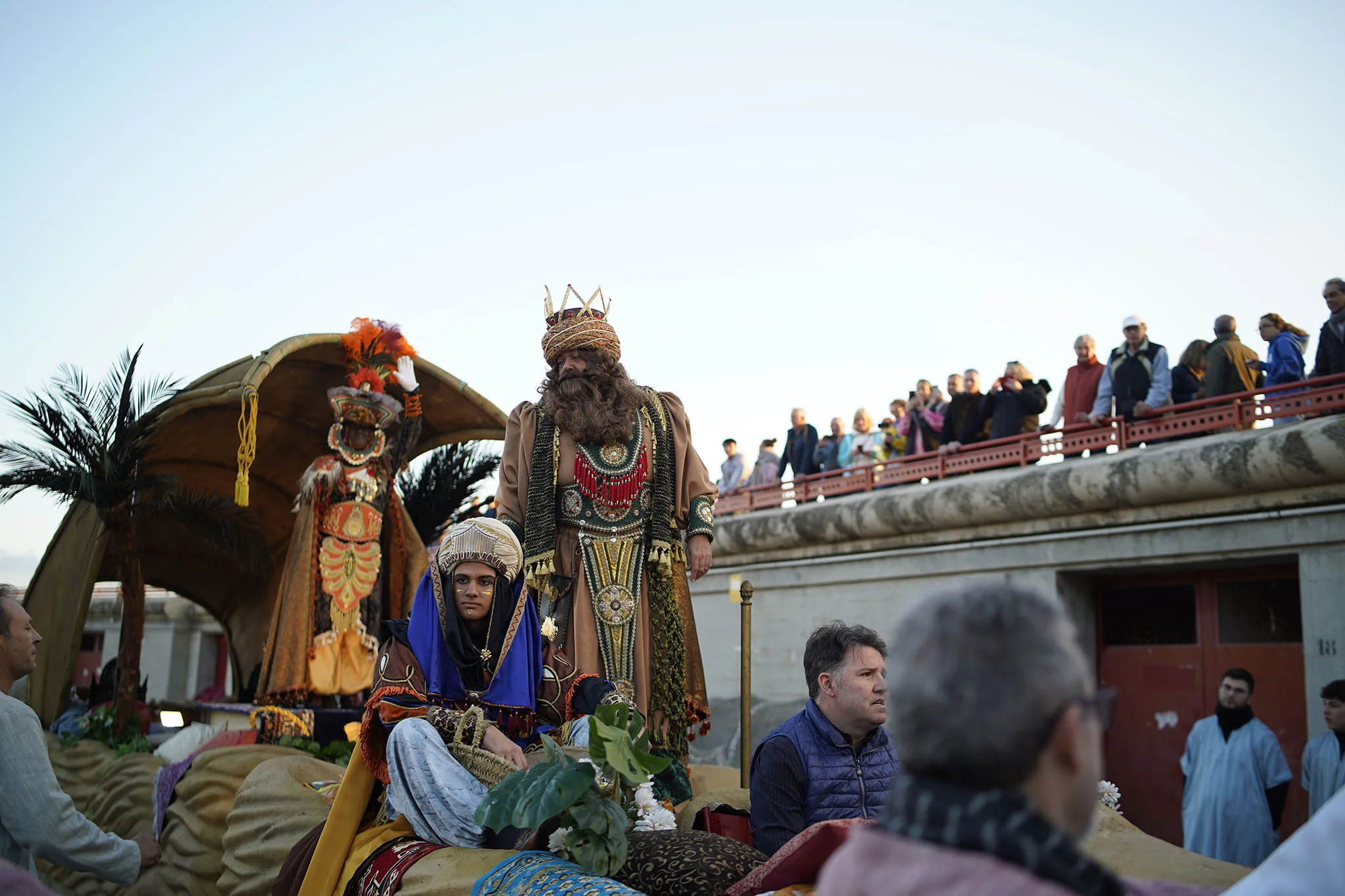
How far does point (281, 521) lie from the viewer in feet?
33.9

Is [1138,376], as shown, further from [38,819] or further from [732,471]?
[38,819]

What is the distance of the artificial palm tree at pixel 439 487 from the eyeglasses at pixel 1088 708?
30.7 ft

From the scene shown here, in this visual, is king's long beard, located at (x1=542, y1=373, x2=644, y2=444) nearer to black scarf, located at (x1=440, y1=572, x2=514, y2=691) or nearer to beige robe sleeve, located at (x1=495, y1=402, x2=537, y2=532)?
beige robe sleeve, located at (x1=495, y1=402, x2=537, y2=532)

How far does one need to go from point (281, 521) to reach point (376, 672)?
632cm

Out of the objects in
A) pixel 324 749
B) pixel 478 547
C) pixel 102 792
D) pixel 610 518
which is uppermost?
pixel 610 518

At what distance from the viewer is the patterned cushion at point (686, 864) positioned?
3.25 m

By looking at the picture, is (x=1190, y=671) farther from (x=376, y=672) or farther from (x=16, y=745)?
(x=16, y=745)

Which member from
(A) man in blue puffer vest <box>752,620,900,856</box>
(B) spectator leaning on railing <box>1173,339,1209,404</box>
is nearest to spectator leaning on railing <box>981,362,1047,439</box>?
(B) spectator leaning on railing <box>1173,339,1209,404</box>

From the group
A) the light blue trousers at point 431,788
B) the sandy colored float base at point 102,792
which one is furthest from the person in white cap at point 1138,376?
the sandy colored float base at point 102,792

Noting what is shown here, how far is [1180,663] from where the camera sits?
9695 mm

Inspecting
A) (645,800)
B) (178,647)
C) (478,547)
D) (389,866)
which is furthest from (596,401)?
(178,647)

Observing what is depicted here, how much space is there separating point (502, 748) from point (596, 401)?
2.25m

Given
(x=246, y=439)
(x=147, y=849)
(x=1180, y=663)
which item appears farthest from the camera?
(x=1180, y=663)

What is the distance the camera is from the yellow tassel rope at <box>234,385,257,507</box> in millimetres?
7641
